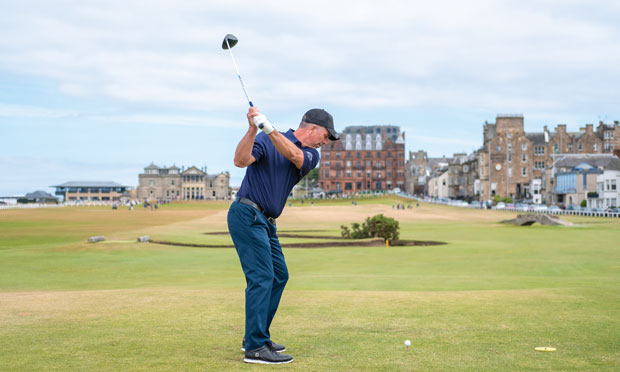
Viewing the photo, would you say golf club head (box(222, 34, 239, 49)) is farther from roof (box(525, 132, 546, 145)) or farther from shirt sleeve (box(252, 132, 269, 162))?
roof (box(525, 132, 546, 145))

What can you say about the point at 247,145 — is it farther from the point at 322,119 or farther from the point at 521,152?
the point at 521,152

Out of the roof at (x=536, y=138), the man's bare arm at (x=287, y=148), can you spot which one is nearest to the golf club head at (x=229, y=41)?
the man's bare arm at (x=287, y=148)

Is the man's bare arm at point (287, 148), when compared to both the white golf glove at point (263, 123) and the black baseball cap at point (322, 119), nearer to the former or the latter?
the white golf glove at point (263, 123)

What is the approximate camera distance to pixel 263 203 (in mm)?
8352

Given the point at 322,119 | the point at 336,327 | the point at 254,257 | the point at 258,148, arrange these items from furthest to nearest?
1. the point at 336,327
2. the point at 322,119
3. the point at 254,257
4. the point at 258,148

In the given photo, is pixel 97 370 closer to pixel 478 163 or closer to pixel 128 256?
pixel 128 256

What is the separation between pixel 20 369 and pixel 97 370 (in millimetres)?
841

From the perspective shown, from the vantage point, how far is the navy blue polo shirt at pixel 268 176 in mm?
8289

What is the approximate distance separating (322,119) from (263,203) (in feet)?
4.28

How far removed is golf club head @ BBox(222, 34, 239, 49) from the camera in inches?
351

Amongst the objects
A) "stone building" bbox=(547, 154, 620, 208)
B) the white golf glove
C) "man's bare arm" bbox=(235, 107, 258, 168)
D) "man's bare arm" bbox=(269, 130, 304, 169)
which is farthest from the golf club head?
"stone building" bbox=(547, 154, 620, 208)

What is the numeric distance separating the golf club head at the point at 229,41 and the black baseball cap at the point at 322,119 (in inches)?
57.1

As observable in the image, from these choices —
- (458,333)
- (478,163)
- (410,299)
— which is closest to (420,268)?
(410,299)

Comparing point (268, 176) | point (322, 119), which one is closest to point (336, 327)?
point (268, 176)
